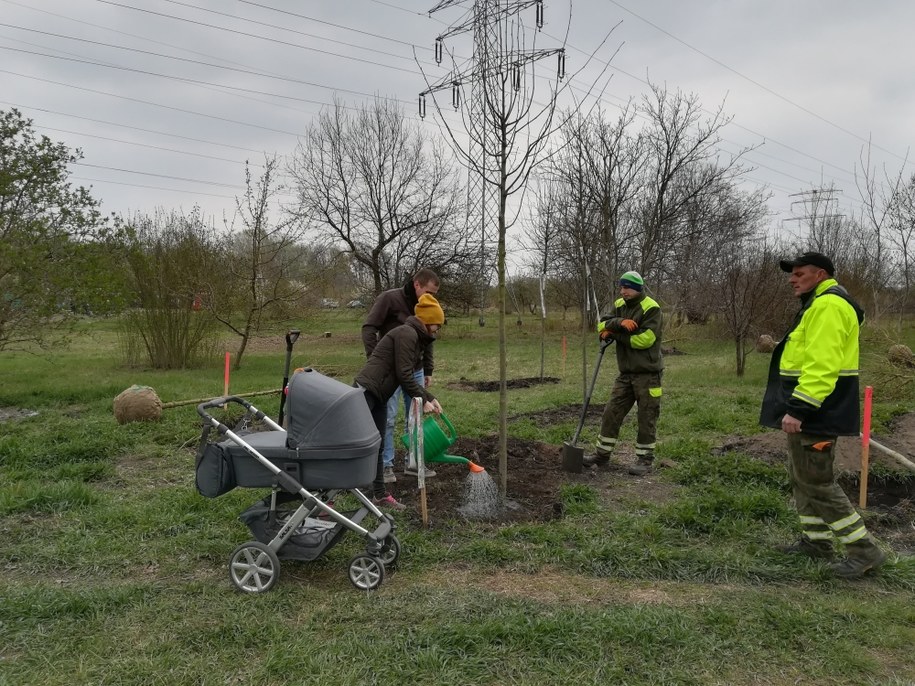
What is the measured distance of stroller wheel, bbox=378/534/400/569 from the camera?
3.89 meters

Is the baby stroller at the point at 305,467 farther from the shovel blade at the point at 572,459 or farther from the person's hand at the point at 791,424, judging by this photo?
the shovel blade at the point at 572,459

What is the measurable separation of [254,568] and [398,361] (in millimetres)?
1747

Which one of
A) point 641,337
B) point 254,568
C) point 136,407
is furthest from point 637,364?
point 136,407

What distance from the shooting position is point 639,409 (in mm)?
6211

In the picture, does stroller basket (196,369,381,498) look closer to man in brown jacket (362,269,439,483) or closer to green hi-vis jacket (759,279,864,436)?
man in brown jacket (362,269,439,483)

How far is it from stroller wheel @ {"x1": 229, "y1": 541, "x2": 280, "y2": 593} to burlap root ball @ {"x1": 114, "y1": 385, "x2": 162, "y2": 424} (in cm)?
517

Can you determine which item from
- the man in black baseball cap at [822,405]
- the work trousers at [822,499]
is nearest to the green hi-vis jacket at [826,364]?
the man in black baseball cap at [822,405]

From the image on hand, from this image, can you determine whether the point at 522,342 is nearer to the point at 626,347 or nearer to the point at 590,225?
the point at 590,225

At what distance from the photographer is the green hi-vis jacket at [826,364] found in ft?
12.0

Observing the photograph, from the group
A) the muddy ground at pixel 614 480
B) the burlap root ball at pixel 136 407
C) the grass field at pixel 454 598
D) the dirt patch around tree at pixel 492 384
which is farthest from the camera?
the dirt patch around tree at pixel 492 384

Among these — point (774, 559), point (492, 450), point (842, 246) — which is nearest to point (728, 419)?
point (492, 450)

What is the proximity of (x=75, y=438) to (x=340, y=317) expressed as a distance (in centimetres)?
2820

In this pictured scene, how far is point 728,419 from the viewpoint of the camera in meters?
8.41

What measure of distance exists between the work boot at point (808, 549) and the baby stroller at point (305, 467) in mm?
2616
